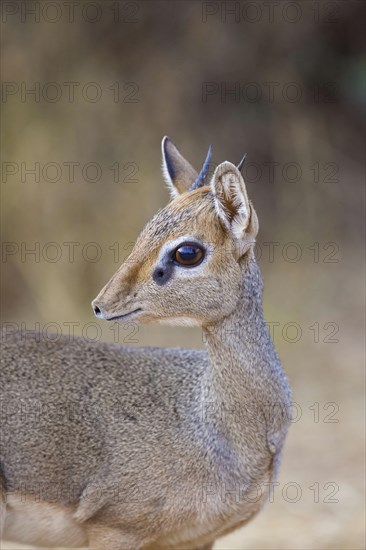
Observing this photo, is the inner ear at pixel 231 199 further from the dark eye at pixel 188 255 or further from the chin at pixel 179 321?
the chin at pixel 179 321

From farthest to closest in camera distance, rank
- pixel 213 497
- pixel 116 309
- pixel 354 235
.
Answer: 1. pixel 354 235
2. pixel 213 497
3. pixel 116 309

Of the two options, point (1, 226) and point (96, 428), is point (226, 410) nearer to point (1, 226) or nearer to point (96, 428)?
point (96, 428)

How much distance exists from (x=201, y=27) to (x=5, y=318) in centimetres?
460

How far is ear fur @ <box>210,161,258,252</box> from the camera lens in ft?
16.2

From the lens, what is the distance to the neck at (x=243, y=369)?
17.1 ft

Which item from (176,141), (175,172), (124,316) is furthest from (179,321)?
(176,141)

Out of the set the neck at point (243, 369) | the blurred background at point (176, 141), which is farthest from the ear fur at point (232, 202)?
the blurred background at point (176, 141)

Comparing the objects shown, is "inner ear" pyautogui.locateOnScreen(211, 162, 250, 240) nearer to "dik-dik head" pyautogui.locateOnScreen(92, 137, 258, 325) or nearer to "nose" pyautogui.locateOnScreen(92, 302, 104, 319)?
"dik-dik head" pyautogui.locateOnScreen(92, 137, 258, 325)

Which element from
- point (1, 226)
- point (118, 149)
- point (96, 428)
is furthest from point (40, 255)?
point (96, 428)

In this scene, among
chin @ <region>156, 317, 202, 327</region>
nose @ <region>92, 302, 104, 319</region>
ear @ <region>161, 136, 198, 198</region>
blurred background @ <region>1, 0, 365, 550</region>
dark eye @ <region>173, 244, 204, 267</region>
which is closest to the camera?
nose @ <region>92, 302, 104, 319</region>

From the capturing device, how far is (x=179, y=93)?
12352 mm

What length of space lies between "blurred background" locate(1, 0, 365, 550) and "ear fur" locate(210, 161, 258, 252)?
617 centimetres

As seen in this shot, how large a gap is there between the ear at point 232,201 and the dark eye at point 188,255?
0.22 meters

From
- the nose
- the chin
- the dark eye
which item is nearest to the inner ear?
the dark eye
